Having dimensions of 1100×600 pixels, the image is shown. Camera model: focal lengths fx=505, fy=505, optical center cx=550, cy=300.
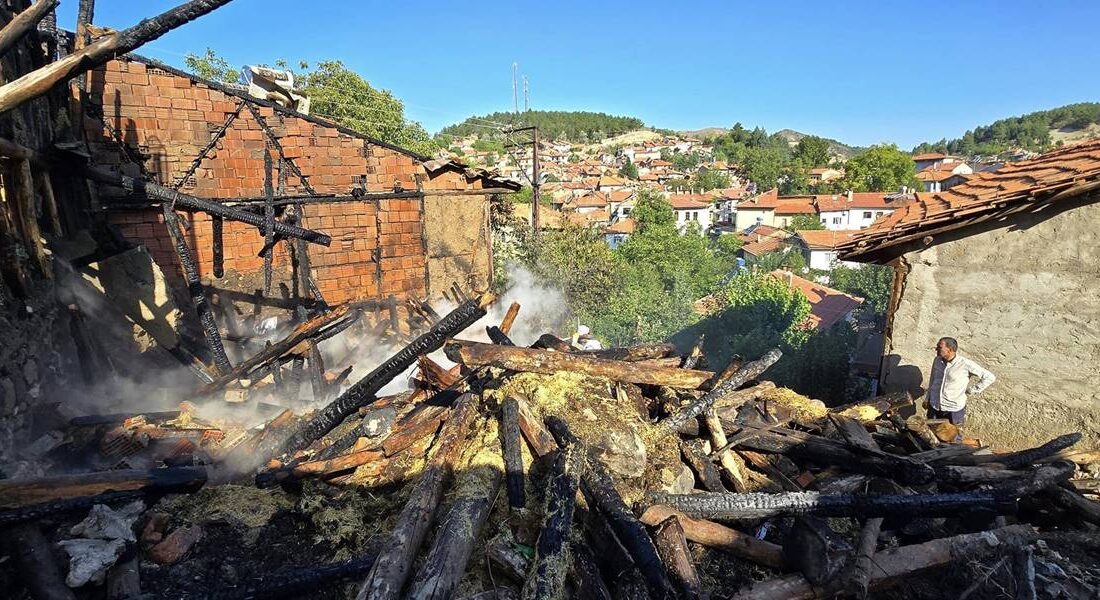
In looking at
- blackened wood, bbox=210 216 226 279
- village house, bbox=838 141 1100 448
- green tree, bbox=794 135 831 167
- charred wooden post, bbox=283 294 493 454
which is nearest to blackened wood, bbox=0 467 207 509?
charred wooden post, bbox=283 294 493 454

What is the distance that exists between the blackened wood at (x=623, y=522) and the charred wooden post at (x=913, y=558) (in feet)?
1.78

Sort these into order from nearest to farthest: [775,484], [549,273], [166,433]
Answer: [775,484]
[166,433]
[549,273]

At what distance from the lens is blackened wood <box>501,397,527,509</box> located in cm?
384

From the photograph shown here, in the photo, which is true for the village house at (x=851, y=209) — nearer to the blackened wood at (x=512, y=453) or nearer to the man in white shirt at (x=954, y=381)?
the man in white shirt at (x=954, y=381)

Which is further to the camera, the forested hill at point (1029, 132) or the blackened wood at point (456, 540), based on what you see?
the forested hill at point (1029, 132)

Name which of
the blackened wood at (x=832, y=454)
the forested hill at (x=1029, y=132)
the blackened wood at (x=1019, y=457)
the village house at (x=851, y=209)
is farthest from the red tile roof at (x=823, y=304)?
the forested hill at (x=1029, y=132)

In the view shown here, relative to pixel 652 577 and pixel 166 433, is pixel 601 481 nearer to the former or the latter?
pixel 652 577

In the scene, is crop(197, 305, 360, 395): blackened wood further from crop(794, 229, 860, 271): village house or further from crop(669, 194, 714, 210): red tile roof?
crop(669, 194, 714, 210): red tile roof

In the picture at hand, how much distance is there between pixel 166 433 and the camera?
5250mm

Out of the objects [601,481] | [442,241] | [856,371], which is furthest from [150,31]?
[856,371]

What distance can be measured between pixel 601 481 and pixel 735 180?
339ft

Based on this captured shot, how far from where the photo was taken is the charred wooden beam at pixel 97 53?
3.03 metres

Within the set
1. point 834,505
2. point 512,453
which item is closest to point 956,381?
point 834,505

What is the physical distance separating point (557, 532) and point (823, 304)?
33.0 meters
